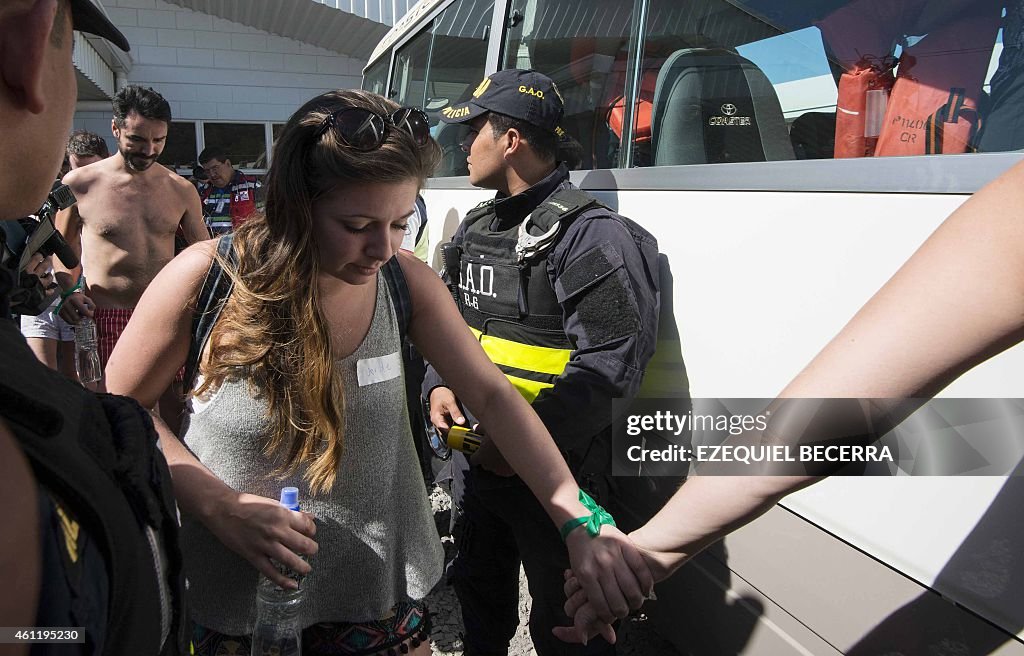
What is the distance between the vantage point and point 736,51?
2055 mm

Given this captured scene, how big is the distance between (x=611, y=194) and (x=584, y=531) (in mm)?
1309

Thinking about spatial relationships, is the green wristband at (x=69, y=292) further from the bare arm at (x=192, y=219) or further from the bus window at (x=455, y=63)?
the bus window at (x=455, y=63)

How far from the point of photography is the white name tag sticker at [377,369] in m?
1.48

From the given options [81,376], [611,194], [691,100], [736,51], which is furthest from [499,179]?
[81,376]

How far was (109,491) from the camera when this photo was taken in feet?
1.85

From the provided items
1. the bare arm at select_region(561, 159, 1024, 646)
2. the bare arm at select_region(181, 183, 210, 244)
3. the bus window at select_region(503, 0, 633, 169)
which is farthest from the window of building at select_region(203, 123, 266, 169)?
the bare arm at select_region(561, 159, 1024, 646)

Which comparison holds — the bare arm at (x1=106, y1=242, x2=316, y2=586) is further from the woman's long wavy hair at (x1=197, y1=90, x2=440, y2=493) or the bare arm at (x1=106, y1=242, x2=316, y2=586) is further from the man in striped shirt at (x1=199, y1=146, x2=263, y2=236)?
the man in striped shirt at (x1=199, y1=146, x2=263, y2=236)

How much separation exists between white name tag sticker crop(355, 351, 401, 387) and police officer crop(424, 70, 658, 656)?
1.96 feet

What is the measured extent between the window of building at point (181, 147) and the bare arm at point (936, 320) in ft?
43.7

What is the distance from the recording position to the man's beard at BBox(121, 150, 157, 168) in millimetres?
4156

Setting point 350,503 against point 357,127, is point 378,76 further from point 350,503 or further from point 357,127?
point 350,503

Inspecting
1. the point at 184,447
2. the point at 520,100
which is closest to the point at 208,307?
the point at 184,447

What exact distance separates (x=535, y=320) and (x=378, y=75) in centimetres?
486

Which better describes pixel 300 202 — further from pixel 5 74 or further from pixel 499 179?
pixel 499 179
